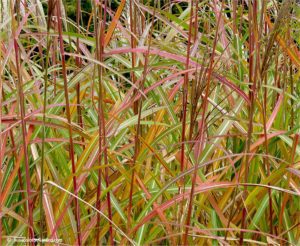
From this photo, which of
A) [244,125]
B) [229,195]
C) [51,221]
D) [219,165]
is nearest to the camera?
[51,221]

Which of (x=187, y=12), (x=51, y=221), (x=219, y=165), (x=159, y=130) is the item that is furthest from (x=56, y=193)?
(x=187, y=12)

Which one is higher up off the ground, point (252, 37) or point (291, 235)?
point (252, 37)

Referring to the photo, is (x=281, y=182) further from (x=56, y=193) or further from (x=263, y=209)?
(x=56, y=193)

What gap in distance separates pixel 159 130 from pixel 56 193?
280mm

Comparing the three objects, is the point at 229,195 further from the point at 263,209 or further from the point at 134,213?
the point at 134,213

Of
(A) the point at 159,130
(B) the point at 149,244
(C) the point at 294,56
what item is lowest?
(B) the point at 149,244

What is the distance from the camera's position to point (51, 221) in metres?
1.12

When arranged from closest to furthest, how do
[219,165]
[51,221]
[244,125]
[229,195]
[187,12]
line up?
[51,221] < [229,195] < [244,125] < [219,165] < [187,12]

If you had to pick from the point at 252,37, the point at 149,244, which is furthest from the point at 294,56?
the point at 149,244

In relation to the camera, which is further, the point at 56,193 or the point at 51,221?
the point at 56,193

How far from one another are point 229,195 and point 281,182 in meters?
0.15

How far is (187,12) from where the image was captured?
1763 millimetres

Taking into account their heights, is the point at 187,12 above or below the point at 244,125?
above

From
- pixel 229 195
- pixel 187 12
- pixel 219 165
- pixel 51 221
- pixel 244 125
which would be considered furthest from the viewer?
pixel 187 12
